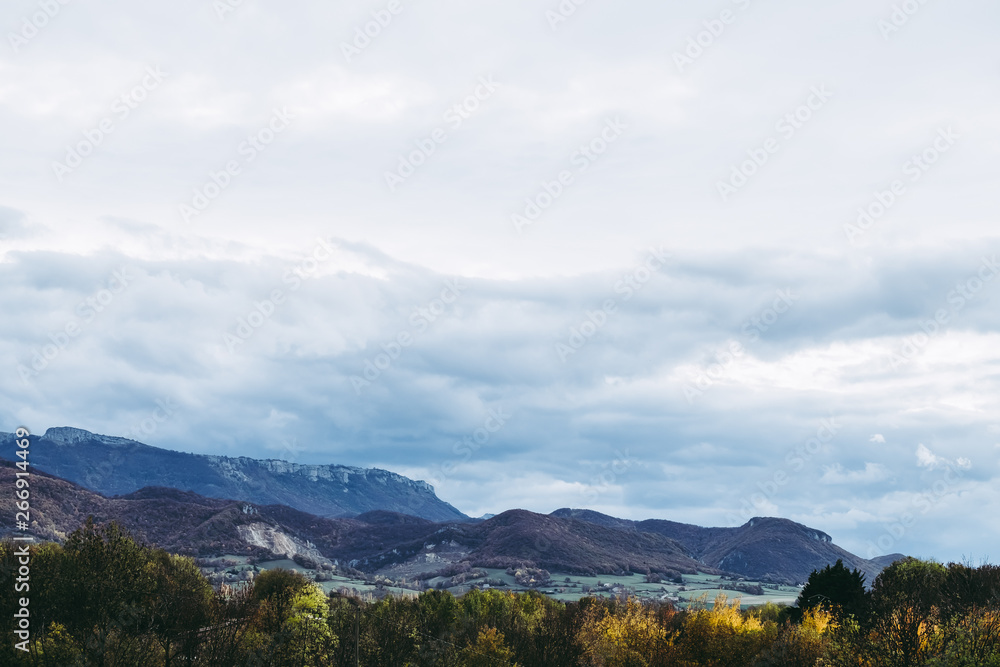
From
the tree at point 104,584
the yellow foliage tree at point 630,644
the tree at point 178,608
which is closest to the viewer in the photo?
the tree at point 178,608

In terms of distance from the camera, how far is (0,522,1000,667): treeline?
213ft

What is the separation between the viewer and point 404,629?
107 meters

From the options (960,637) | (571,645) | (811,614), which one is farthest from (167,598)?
(960,637)

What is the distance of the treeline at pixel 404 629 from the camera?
213ft

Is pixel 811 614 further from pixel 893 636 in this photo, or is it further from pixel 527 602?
pixel 527 602

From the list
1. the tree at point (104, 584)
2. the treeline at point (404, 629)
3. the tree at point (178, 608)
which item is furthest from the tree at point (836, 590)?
the tree at point (104, 584)

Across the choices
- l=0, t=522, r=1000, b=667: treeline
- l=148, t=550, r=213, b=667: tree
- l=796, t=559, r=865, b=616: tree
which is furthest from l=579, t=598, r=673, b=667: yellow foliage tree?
l=148, t=550, r=213, b=667: tree

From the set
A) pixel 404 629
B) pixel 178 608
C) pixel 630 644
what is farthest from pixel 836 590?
pixel 178 608

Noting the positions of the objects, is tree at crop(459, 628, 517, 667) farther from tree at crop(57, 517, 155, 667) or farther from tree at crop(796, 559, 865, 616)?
tree at crop(796, 559, 865, 616)

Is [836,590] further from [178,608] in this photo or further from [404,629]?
[178,608]

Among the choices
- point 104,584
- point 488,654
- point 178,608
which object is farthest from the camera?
point 178,608

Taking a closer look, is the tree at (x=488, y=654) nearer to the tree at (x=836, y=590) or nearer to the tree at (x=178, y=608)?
the tree at (x=178, y=608)

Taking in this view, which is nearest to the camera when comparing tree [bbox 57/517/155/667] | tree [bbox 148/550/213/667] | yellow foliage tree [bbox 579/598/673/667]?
tree [bbox 148/550/213/667]

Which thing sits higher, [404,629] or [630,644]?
[630,644]
